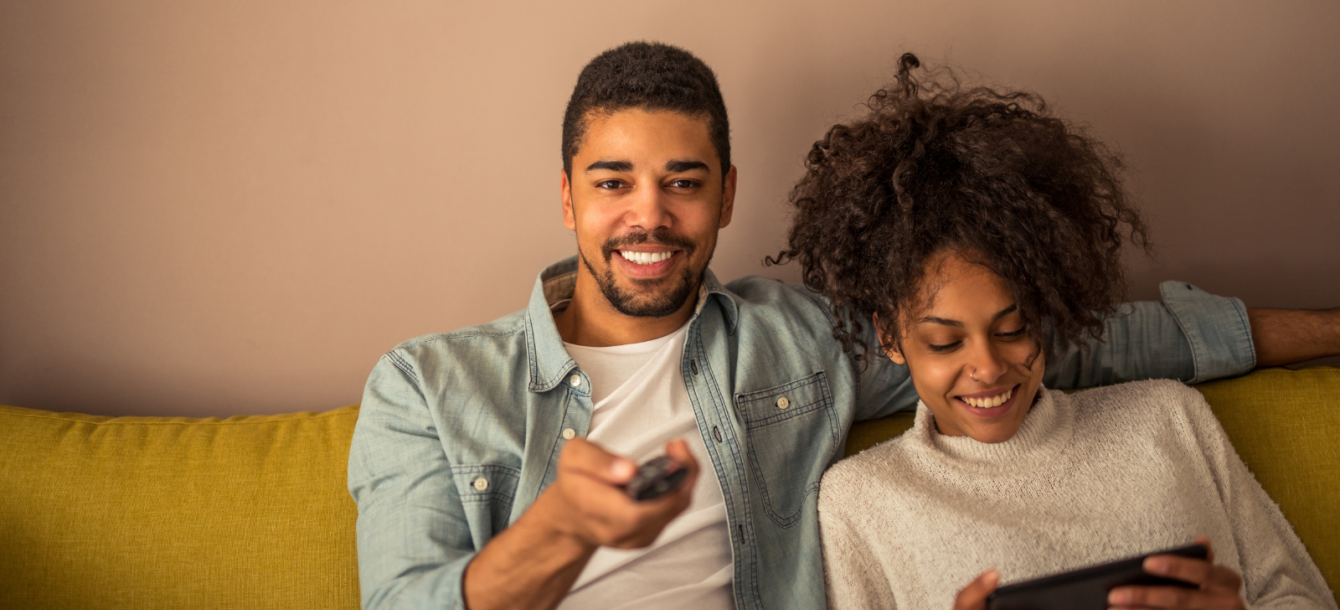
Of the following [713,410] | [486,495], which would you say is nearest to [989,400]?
[713,410]

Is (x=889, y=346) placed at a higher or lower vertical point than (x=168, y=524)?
higher

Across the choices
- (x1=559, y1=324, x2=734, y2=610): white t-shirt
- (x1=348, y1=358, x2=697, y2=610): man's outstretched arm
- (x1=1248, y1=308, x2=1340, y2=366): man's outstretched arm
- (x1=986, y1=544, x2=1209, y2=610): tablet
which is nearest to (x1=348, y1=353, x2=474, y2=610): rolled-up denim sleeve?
(x1=348, y1=358, x2=697, y2=610): man's outstretched arm

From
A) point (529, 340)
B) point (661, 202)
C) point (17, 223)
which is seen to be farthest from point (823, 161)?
point (17, 223)

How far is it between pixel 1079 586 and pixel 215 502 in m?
1.47

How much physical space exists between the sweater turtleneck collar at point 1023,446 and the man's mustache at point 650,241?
1.83 ft

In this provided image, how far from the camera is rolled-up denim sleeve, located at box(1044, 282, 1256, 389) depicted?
1582 millimetres

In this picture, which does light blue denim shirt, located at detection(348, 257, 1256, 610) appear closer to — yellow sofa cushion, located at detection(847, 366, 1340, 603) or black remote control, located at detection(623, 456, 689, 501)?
yellow sofa cushion, located at detection(847, 366, 1340, 603)

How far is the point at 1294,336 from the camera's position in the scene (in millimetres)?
1609

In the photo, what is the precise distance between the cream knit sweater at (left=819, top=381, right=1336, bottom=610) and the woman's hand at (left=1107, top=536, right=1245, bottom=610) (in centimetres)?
21

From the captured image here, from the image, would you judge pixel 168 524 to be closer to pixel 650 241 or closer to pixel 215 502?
pixel 215 502

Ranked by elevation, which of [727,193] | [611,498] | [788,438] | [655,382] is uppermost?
[727,193]

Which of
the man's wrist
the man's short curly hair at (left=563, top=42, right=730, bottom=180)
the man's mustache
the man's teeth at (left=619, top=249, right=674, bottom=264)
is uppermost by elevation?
the man's short curly hair at (left=563, top=42, right=730, bottom=180)

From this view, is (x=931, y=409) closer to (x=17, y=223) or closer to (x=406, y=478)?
(x=406, y=478)

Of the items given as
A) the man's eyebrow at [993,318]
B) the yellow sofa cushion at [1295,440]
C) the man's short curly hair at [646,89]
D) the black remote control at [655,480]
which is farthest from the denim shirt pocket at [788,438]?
the black remote control at [655,480]
